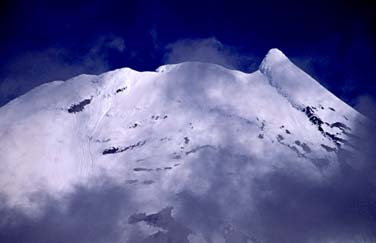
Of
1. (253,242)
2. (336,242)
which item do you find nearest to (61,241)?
(253,242)

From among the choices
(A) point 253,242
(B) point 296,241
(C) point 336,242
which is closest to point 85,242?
(A) point 253,242

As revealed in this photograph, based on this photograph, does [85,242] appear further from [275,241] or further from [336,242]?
[336,242]

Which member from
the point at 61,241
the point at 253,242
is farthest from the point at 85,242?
the point at 253,242

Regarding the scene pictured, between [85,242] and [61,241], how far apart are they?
32.2ft

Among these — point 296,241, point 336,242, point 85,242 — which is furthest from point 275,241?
point 85,242

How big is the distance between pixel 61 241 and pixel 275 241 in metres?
87.5

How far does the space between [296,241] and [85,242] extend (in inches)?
3395

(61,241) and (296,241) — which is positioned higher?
(61,241)

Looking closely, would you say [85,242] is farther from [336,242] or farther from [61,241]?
[336,242]

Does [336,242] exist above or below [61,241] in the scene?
below

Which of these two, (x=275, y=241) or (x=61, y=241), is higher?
(x=61, y=241)

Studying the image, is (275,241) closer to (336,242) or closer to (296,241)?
(296,241)

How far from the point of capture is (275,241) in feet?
649

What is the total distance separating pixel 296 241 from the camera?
198000 mm
